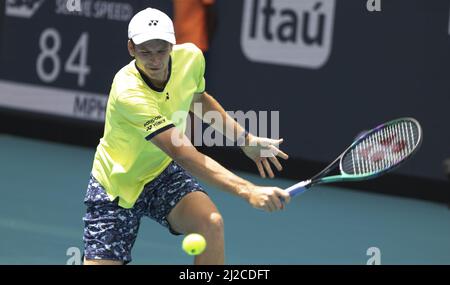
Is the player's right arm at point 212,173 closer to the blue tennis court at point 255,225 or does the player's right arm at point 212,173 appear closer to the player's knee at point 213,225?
the player's knee at point 213,225

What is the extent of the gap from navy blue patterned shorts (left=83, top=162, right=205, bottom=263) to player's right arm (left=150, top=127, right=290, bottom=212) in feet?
1.28

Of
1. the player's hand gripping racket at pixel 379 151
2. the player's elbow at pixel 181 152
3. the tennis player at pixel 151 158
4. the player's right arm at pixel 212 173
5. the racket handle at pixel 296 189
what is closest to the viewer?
the player's right arm at pixel 212 173

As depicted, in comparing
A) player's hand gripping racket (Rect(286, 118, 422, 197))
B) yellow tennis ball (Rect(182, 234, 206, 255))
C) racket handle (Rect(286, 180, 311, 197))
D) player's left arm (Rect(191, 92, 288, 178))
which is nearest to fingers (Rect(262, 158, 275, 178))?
player's left arm (Rect(191, 92, 288, 178))

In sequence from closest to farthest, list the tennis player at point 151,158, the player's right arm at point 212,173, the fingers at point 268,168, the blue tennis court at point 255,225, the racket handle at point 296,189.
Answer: the player's right arm at point 212,173, the racket handle at point 296,189, the tennis player at point 151,158, the fingers at point 268,168, the blue tennis court at point 255,225

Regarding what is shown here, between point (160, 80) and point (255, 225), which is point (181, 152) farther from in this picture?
point (255, 225)

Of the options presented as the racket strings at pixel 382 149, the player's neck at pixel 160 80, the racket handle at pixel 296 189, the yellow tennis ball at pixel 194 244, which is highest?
the player's neck at pixel 160 80

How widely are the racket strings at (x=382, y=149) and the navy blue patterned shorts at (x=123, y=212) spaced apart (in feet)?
2.44

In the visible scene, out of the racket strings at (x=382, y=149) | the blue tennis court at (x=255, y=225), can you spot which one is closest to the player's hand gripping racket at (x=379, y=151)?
the racket strings at (x=382, y=149)

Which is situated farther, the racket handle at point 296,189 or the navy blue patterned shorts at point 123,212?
the navy blue patterned shorts at point 123,212

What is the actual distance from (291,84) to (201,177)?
4.58 meters

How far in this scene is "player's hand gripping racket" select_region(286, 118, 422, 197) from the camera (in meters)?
5.66

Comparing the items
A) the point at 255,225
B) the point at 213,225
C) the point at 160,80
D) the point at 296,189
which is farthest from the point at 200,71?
the point at 255,225

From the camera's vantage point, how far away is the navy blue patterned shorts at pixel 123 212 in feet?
18.8

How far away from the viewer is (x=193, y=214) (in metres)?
5.64
